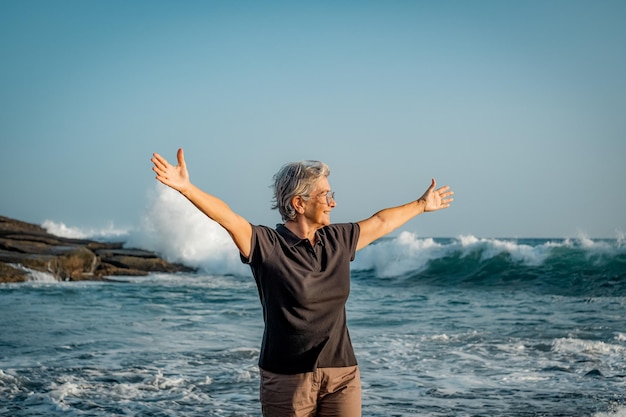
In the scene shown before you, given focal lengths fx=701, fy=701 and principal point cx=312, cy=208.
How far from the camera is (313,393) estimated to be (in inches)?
126

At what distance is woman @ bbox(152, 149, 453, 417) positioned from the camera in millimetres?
3131

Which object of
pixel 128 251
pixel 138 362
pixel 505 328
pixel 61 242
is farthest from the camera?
pixel 128 251

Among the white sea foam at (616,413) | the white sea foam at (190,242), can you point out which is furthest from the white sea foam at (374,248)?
the white sea foam at (616,413)

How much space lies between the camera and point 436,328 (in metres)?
12.0

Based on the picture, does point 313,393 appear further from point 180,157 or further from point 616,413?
point 616,413

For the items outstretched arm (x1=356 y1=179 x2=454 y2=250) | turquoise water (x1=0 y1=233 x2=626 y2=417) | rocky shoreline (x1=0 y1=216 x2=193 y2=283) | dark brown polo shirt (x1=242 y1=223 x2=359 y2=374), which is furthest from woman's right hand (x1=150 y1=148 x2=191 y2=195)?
rocky shoreline (x1=0 y1=216 x2=193 y2=283)

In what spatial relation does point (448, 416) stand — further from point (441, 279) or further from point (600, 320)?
point (441, 279)

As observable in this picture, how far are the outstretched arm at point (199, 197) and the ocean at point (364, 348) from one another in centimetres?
385

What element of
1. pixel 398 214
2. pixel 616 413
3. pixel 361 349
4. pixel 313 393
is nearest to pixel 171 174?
pixel 313 393

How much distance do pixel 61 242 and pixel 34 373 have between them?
756 inches

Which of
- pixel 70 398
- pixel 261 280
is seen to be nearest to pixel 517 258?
pixel 70 398

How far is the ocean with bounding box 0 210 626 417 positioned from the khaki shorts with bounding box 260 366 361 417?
10.7ft

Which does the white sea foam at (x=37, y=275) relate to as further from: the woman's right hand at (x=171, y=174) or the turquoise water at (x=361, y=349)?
the woman's right hand at (x=171, y=174)

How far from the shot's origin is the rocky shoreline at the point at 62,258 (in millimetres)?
21828
